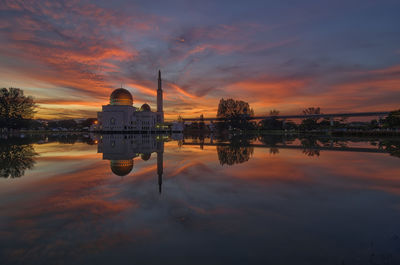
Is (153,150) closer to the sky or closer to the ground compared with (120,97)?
closer to the ground

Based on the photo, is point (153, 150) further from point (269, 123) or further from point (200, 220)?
point (269, 123)

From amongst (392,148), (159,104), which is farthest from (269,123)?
(392,148)

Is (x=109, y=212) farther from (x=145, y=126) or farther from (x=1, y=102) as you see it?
(x=145, y=126)

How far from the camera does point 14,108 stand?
7925cm

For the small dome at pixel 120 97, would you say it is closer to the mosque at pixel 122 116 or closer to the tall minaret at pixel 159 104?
the mosque at pixel 122 116

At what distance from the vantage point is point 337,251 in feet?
13.5

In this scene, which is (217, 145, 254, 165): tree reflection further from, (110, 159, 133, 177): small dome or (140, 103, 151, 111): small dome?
(140, 103, 151, 111): small dome

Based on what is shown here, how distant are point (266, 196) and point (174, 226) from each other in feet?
11.5

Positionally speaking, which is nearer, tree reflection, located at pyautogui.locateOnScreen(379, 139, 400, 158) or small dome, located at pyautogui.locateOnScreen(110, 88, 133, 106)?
tree reflection, located at pyautogui.locateOnScreen(379, 139, 400, 158)

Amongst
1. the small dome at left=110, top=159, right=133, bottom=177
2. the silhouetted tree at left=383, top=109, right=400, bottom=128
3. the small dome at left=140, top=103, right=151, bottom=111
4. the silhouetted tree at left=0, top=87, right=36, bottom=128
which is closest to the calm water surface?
the small dome at left=110, top=159, right=133, bottom=177

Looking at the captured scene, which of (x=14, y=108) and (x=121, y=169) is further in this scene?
(x=14, y=108)

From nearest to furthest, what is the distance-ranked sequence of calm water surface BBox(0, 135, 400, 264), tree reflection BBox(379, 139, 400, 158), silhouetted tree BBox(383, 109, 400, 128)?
calm water surface BBox(0, 135, 400, 264) → tree reflection BBox(379, 139, 400, 158) → silhouetted tree BBox(383, 109, 400, 128)

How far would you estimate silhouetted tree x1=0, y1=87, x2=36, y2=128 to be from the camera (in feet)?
252

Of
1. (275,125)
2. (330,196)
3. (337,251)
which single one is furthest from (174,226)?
(275,125)
